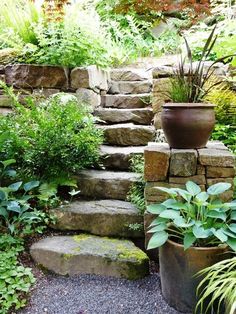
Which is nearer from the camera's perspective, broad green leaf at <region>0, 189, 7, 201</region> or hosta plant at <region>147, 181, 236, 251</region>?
hosta plant at <region>147, 181, 236, 251</region>

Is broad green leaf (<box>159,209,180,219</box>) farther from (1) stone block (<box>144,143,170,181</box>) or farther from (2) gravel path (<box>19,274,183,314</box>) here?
(2) gravel path (<box>19,274,183,314</box>)

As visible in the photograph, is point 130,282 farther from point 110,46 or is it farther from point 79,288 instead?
point 110,46

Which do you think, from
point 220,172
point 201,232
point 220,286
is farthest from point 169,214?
point 220,172

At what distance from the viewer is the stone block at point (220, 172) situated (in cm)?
214

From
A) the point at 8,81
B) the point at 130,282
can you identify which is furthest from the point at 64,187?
the point at 8,81

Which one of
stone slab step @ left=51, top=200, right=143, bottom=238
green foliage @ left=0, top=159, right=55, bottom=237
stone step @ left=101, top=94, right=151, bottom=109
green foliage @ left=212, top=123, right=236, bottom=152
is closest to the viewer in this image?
green foliage @ left=0, top=159, right=55, bottom=237

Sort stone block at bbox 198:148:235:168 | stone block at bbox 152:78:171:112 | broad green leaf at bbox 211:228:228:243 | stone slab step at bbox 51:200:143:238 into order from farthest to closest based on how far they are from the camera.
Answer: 1. stone block at bbox 152:78:171:112
2. stone slab step at bbox 51:200:143:238
3. stone block at bbox 198:148:235:168
4. broad green leaf at bbox 211:228:228:243

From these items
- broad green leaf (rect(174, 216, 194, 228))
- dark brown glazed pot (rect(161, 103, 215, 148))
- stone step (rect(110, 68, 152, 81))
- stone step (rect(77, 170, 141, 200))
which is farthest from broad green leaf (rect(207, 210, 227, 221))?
stone step (rect(110, 68, 152, 81))

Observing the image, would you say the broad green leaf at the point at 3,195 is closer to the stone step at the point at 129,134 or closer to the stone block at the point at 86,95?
the stone step at the point at 129,134

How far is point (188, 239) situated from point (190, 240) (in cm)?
1

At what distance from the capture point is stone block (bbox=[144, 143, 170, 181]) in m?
2.13

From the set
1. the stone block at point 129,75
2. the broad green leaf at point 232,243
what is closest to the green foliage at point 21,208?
the broad green leaf at point 232,243

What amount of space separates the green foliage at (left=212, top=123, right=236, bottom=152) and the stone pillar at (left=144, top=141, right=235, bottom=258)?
680 millimetres

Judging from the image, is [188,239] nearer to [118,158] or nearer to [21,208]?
[21,208]
